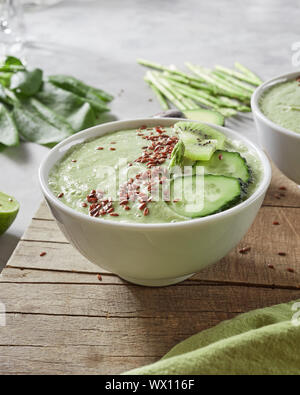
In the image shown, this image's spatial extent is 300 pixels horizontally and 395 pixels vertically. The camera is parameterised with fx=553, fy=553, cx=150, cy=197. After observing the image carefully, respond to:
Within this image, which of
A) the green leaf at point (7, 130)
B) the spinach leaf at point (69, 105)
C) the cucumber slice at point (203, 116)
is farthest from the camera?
the spinach leaf at point (69, 105)

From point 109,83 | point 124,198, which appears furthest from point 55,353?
point 109,83

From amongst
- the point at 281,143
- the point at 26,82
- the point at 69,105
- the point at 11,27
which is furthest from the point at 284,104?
the point at 11,27

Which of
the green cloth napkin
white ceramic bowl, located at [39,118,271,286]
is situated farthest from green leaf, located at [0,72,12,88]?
the green cloth napkin

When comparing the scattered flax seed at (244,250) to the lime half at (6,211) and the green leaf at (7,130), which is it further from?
the green leaf at (7,130)

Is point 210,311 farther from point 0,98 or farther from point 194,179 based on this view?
point 0,98

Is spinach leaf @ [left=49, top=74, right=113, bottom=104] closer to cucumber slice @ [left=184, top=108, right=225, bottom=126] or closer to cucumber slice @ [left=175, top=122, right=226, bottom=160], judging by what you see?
cucumber slice @ [left=184, top=108, right=225, bottom=126]

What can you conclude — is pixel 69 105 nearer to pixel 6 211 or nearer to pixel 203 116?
pixel 203 116

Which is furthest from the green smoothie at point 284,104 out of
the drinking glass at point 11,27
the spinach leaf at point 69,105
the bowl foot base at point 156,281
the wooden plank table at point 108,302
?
the drinking glass at point 11,27
